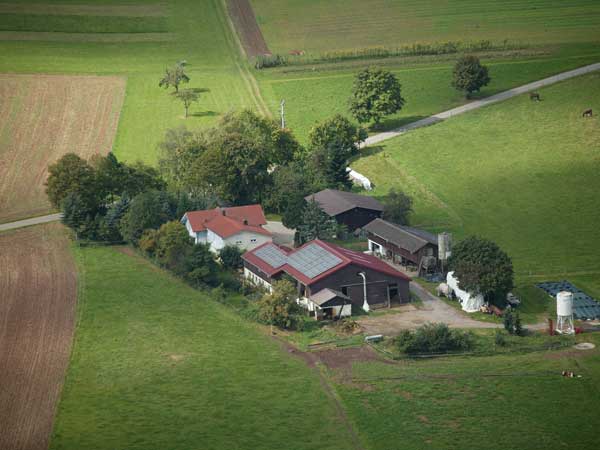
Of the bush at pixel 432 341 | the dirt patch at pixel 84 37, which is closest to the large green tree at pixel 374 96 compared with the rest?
the dirt patch at pixel 84 37

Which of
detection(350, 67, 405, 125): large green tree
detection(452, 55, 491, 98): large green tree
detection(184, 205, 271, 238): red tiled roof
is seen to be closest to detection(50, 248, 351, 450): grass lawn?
detection(184, 205, 271, 238): red tiled roof

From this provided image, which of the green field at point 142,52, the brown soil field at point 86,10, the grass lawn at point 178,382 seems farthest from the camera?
the brown soil field at point 86,10

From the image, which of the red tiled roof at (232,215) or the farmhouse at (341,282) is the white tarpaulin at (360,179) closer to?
the red tiled roof at (232,215)

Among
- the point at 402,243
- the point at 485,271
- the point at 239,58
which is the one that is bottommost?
the point at 485,271

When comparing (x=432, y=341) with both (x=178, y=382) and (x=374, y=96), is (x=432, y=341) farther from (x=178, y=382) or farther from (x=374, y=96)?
(x=374, y=96)

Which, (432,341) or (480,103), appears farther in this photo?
(480,103)

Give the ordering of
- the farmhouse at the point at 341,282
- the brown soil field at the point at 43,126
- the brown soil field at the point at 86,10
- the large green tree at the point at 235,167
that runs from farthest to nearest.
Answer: the brown soil field at the point at 86,10 → the brown soil field at the point at 43,126 → the large green tree at the point at 235,167 → the farmhouse at the point at 341,282

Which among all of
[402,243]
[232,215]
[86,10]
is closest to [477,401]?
[402,243]

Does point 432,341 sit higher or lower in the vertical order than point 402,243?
lower

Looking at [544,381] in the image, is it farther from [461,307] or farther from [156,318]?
[156,318]
